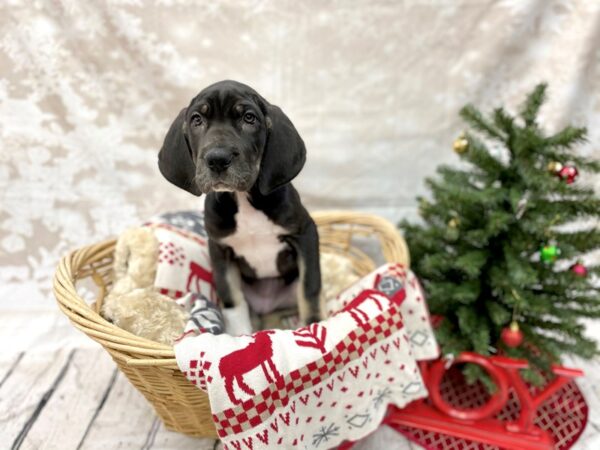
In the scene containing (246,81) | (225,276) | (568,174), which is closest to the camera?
(568,174)

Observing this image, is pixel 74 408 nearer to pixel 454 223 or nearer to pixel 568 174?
pixel 454 223

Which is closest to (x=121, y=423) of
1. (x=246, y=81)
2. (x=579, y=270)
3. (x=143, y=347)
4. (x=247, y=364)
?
(x=143, y=347)

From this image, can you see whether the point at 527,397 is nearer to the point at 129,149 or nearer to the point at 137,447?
the point at 137,447

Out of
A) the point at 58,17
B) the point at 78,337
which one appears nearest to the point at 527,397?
the point at 78,337

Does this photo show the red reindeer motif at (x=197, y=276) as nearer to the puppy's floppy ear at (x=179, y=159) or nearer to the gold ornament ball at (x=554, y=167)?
the puppy's floppy ear at (x=179, y=159)

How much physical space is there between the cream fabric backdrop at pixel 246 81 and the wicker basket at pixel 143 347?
572 millimetres

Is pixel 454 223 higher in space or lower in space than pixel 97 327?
higher

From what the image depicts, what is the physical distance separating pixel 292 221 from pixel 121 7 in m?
1.29

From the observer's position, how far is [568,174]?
1.62 m

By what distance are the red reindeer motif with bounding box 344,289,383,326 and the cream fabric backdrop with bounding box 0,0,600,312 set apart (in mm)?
1051

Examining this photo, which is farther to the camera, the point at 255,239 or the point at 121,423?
the point at 121,423

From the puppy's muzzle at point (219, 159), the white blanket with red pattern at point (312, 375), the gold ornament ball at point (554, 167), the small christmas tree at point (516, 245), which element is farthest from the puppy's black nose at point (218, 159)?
the gold ornament ball at point (554, 167)

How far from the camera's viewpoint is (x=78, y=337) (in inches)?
90.9

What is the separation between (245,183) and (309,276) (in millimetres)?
523
